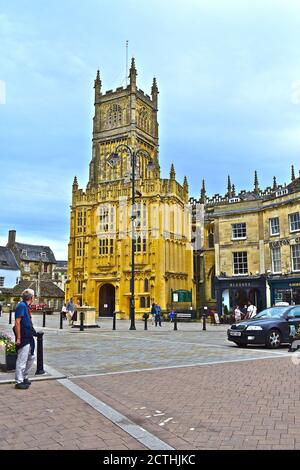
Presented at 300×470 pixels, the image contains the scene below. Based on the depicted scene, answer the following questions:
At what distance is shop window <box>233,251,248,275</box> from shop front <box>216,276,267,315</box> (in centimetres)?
88

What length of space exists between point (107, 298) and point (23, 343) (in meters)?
38.7

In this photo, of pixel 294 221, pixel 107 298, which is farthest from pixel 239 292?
pixel 107 298

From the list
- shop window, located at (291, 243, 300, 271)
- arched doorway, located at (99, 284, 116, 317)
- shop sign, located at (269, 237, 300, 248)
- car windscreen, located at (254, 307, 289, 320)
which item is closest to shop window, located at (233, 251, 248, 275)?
shop sign, located at (269, 237, 300, 248)

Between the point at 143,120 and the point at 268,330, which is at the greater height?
the point at 143,120

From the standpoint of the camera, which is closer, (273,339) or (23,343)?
(23,343)

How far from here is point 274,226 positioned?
3256 cm

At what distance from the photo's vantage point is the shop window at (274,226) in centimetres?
3225

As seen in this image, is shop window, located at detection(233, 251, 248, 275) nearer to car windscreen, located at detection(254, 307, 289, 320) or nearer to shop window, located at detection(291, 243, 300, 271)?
shop window, located at detection(291, 243, 300, 271)

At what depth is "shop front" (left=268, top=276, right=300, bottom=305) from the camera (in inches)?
1181

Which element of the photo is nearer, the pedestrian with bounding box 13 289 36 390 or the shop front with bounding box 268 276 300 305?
the pedestrian with bounding box 13 289 36 390

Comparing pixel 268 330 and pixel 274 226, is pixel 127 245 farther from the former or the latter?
pixel 268 330

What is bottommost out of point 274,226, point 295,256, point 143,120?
point 295,256

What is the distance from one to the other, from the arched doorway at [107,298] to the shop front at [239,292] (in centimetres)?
1443
